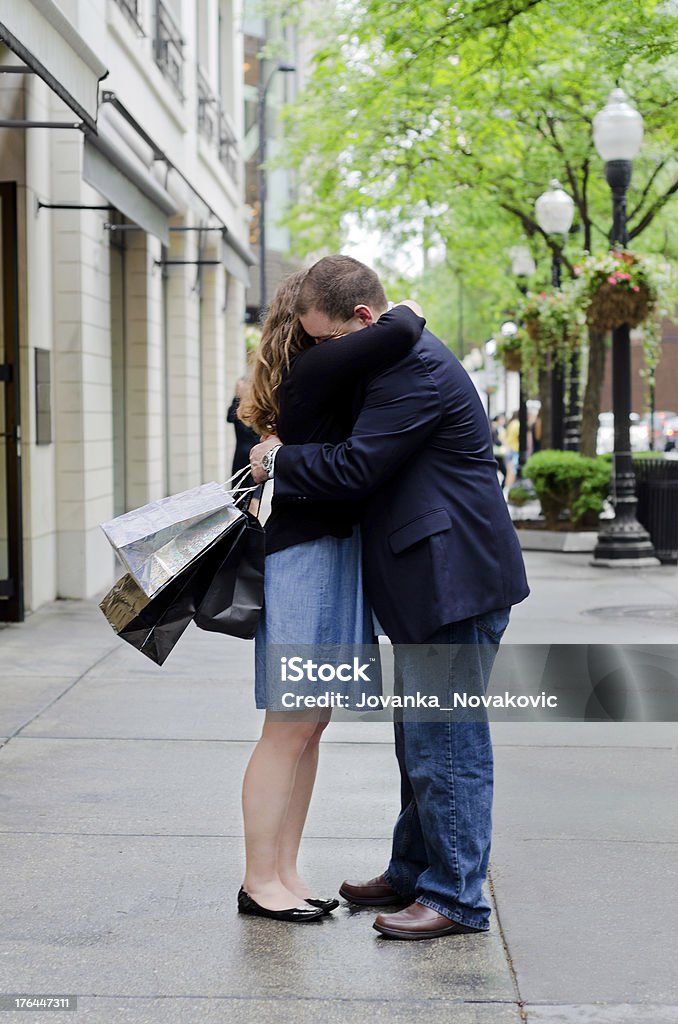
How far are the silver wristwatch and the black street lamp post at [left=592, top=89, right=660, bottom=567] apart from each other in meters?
10.4

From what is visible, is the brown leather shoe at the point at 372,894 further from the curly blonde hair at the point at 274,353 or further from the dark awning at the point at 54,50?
the dark awning at the point at 54,50

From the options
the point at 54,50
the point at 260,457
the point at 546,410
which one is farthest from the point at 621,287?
the point at 260,457

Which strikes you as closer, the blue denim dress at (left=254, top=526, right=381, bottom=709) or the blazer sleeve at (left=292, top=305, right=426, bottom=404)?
the blazer sleeve at (left=292, top=305, right=426, bottom=404)

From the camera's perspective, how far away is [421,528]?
3.63 meters

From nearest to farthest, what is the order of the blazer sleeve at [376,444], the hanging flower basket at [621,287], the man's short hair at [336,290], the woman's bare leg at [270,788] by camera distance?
the blazer sleeve at [376,444] < the man's short hair at [336,290] < the woman's bare leg at [270,788] < the hanging flower basket at [621,287]

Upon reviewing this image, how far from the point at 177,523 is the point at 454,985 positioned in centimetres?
136

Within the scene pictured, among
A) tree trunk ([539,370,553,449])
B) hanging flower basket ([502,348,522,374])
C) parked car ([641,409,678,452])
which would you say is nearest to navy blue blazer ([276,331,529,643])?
hanging flower basket ([502,348,522,374])

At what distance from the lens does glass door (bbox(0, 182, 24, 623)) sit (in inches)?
371

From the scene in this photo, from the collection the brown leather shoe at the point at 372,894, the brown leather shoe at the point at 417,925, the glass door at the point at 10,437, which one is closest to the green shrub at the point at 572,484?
the glass door at the point at 10,437

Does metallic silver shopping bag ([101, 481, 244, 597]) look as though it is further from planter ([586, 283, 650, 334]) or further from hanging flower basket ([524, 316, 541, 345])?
hanging flower basket ([524, 316, 541, 345])

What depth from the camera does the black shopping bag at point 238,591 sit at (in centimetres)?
373

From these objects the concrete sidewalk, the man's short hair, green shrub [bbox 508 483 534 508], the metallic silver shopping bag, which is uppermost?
the man's short hair

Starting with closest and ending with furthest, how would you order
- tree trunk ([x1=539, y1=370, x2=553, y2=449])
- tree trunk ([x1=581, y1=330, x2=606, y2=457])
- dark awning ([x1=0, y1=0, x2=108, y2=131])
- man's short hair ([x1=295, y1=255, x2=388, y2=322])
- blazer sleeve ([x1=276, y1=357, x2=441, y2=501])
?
blazer sleeve ([x1=276, y1=357, x2=441, y2=501])
man's short hair ([x1=295, y1=255, x2=388, y2=322])
dark awning ([x1=0, y1=0, x2=108, y2=131])
tree trunk ([x1=581, y1=330, x2=606, y2=457])
tree trunk ([x1=539, y1=370, x2=553, y2=449])

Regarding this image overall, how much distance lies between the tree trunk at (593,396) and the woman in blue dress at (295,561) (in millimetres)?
14299
